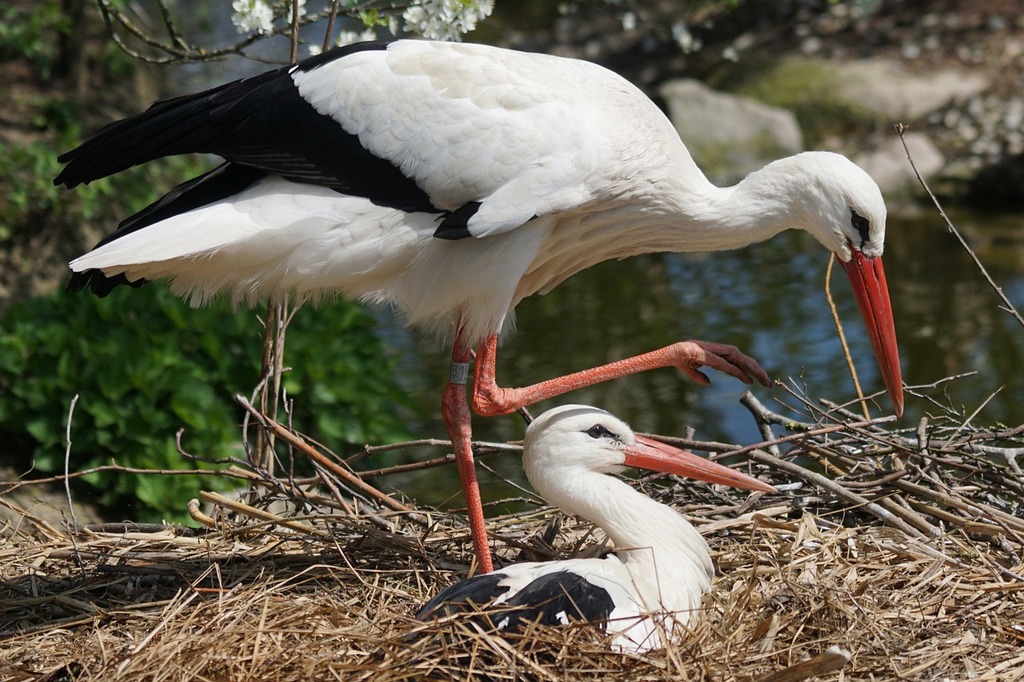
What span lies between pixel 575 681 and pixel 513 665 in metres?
0.17

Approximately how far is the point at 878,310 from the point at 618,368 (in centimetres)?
95

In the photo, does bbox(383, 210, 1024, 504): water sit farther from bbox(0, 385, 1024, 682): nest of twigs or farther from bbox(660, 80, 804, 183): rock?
bbox(0, 385, 1024, 682): nest of twigs

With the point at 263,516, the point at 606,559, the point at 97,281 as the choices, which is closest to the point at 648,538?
the point at 606,559

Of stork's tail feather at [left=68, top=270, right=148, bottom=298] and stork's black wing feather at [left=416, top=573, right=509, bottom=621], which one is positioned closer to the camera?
stork's black wing feather at [left=416, top=573, right=509, bottom=621]

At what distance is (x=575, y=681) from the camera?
11.4 ft

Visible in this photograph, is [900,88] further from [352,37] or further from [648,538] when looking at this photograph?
[648,538]

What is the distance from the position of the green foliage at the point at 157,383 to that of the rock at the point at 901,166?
6466 millimetres

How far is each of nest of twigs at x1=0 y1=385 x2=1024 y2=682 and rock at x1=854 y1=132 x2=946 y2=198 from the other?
7.04 meters

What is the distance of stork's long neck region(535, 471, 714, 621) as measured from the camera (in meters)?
3.92

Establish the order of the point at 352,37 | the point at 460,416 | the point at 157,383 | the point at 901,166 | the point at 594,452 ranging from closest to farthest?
the point at 594,452 → the point at 460,416 → the point at 352,37 → the point at 157,383 → the point at 901,166

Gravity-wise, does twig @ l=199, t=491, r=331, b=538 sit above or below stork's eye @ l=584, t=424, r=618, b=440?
below

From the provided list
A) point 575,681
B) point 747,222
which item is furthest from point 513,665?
point 747,222

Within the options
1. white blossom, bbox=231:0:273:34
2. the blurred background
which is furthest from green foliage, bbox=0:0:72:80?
white blossom, bbox=231:0:273:34

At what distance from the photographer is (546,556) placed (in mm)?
4488
